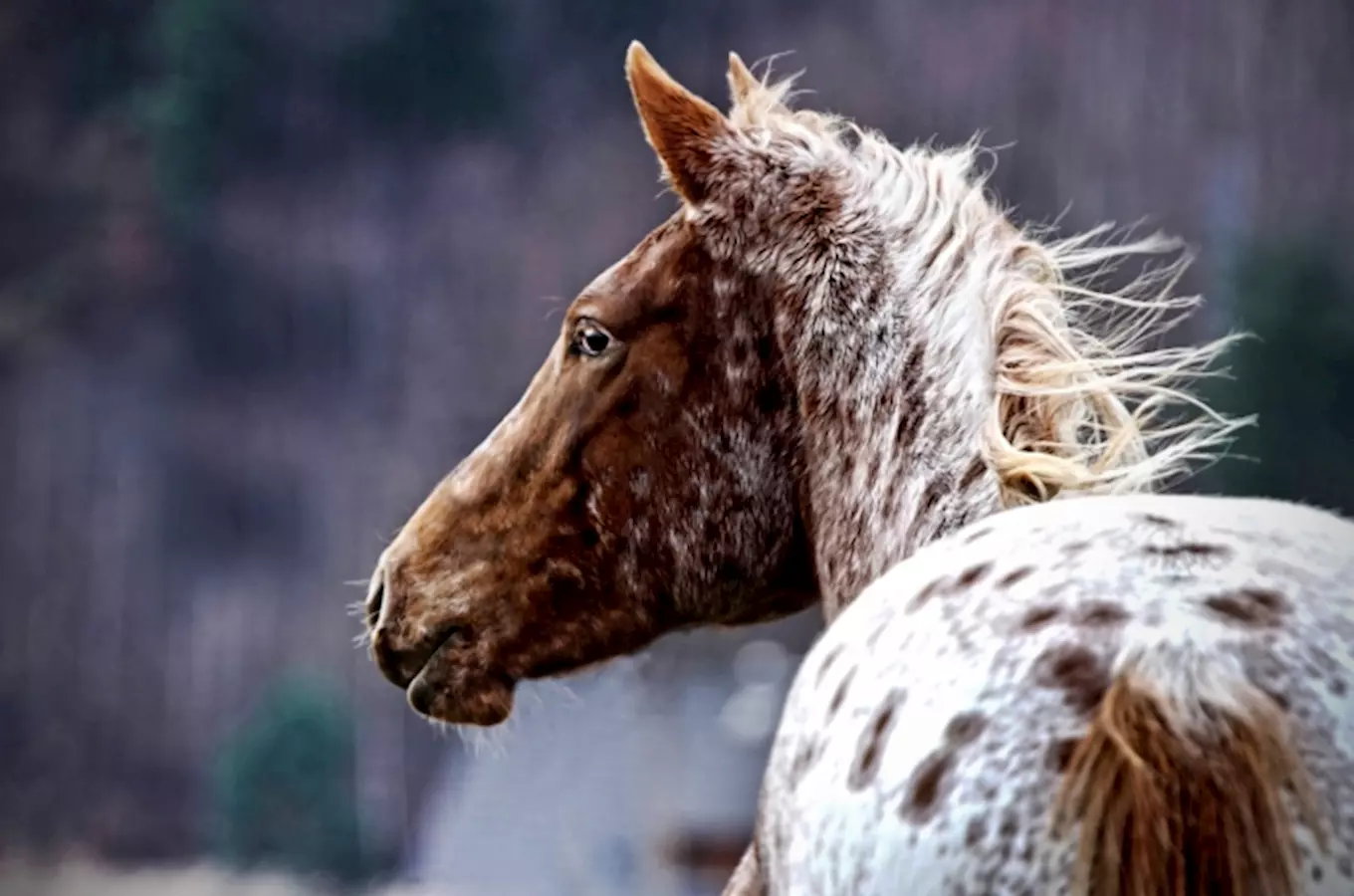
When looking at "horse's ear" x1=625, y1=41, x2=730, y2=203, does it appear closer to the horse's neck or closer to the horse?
the horse

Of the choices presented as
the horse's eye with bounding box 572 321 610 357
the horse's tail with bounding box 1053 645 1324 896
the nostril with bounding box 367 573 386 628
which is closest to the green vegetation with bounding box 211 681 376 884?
the nostril with bounding box 367 573 386 628

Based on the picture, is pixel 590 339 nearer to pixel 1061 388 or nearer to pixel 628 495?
pixel 628 495

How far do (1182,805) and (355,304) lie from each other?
3642mm

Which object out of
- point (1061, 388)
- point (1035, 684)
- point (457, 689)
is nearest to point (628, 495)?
point (457, 689)

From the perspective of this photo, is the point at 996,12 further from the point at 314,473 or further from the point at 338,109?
the point at 314,473

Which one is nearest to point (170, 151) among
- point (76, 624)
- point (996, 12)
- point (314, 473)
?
point (314, 473)

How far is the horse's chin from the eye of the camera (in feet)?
3.67

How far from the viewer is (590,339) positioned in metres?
1.09

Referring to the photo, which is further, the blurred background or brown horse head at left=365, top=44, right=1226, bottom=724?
the blurred background

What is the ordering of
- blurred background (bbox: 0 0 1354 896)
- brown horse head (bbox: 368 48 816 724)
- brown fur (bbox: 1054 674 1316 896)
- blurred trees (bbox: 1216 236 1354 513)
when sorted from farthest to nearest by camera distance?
blurred background (bbox: 0 0 1354 896)
blurred trees (bbox: 1216 236 1354 513)
brown horse head (bbox: 368 48 816 724)
brown fur (bbox: 1054 674 1316 896)

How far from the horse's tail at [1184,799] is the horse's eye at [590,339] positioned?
0.63 meters

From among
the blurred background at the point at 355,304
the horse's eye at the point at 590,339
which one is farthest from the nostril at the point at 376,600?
the blurred background at the point at 355,304

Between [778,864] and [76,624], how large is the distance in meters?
3.51

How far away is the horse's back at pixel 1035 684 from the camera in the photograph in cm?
52
